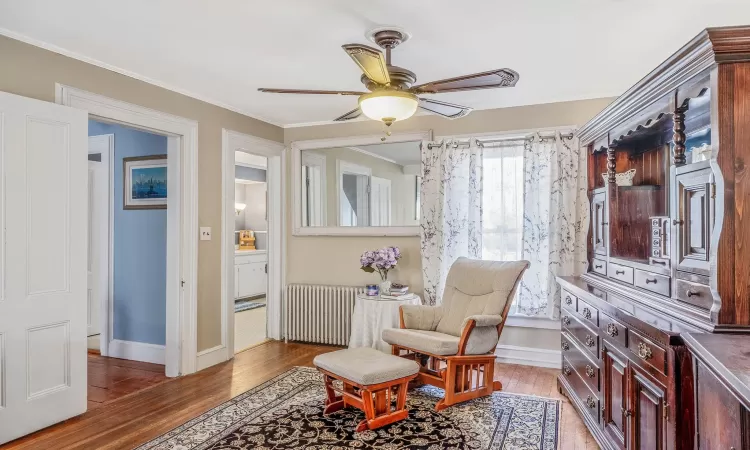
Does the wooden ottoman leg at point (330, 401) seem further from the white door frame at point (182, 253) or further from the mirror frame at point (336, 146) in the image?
the mirror frame at point (336, 146)

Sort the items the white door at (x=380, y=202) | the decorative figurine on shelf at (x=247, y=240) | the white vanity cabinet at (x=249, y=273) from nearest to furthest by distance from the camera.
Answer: the white door at (x=380, y=202), the white vanity cabinet at (x=249, y=273), the decorative figurine on shelf at (x=247, y=240)

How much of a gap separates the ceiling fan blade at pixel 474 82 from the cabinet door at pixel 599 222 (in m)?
1.26

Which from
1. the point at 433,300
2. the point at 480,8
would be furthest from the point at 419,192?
the point at 480,8

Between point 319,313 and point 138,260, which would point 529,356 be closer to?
point 319,313

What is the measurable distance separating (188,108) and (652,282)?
365cm

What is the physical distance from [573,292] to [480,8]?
1.86 meters

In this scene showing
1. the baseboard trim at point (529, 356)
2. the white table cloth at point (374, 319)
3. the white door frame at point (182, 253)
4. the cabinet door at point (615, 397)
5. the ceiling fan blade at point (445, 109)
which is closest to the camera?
the cabinet door at point (615, 397)

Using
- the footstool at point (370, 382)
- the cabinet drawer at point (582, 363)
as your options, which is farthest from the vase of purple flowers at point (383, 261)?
the cabinet drawer at point (582, 363)

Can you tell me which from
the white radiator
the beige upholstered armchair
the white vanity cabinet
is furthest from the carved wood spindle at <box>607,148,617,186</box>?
the white vanity cabinet

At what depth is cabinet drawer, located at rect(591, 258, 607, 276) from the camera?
3250 millimetres

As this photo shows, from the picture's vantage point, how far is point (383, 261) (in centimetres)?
444

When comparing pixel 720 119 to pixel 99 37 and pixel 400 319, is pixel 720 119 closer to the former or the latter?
pixel 400 319

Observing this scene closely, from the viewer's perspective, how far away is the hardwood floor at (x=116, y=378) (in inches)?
141

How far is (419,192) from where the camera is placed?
4723 millimetres
